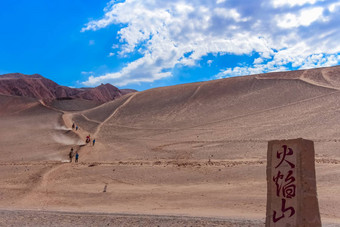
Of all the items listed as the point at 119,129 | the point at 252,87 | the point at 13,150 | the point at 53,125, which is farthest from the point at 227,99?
the point at 13,150

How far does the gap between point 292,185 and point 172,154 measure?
18613 millimetres

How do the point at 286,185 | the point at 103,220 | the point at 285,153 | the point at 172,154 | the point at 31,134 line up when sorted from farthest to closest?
the point at 31,134 → the point at 172,154 → the point at 103,220 → the point at 285,153 → the point at 286,185

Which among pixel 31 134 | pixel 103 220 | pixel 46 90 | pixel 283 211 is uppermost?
pixel 46 90

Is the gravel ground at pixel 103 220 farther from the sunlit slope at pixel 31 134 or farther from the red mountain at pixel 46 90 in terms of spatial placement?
the red mountain at pixel 46 90

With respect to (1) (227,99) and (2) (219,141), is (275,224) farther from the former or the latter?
(1) (227,99)

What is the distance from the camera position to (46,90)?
120500 millimetres

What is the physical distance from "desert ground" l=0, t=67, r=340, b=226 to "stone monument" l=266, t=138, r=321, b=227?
3168mm

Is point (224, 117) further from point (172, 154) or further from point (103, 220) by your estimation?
point (103, 220)

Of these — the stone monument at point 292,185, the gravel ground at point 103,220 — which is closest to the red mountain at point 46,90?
the gravel ground at point 103,220

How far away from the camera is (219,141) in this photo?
2831cm

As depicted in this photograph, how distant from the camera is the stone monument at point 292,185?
6.68m

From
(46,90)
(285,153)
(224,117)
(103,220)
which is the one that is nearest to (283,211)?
(285,153)

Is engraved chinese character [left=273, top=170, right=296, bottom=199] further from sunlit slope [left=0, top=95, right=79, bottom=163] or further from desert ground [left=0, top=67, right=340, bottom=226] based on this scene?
sunlit slope [left=0, top=95, right=79, bottom=163]

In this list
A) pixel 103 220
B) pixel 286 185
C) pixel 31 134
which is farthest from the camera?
pixel 31 134
